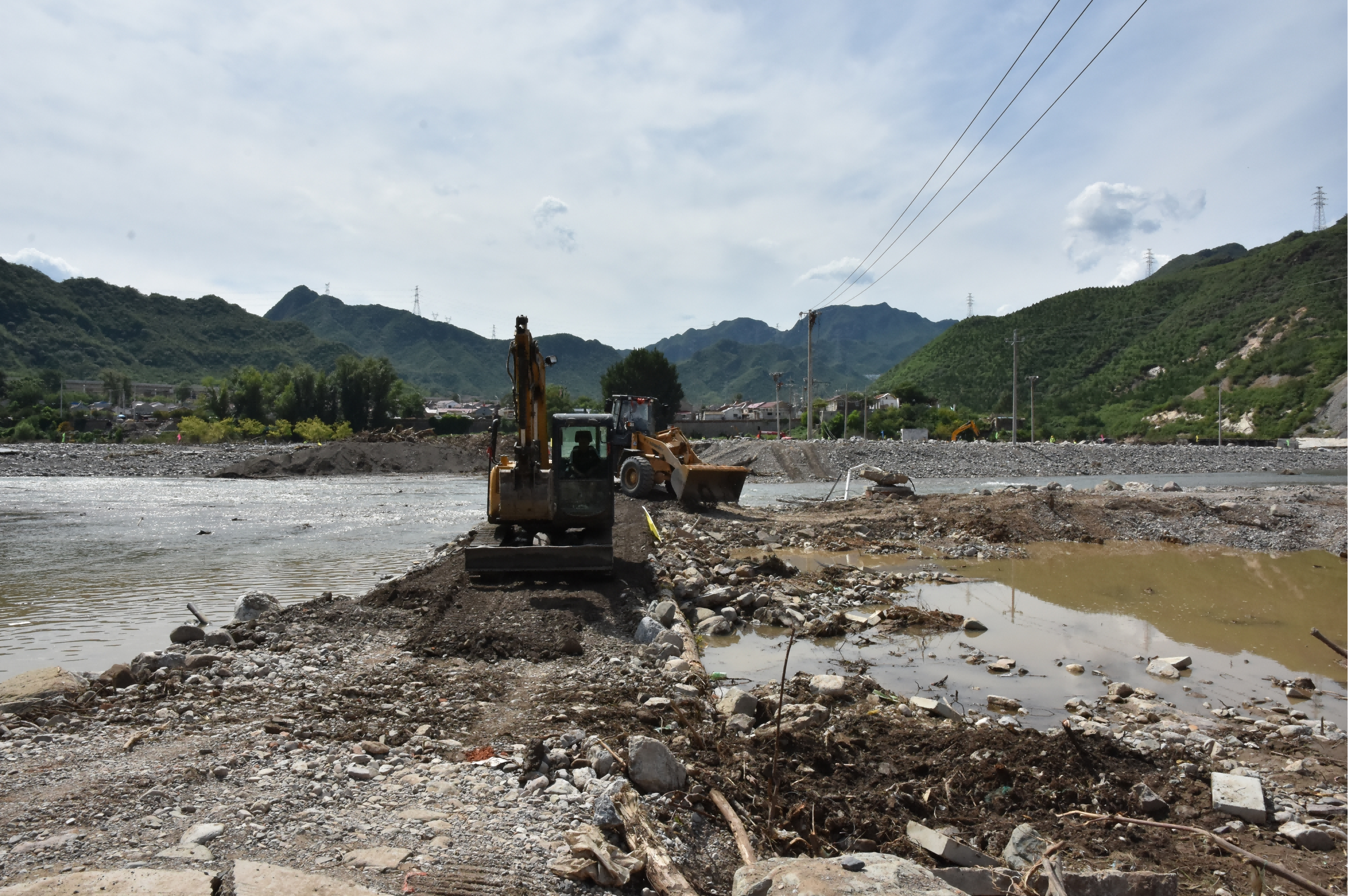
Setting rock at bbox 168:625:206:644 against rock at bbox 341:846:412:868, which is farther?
rock at bbox 168:625:206:644

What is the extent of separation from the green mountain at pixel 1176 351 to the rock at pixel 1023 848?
81701 millimetres

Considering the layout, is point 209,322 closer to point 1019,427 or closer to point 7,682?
point 1019,427

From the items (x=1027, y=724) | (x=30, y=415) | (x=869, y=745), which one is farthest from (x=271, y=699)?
(x=30, y=415)

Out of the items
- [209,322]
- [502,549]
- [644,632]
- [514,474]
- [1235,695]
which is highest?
[209,322]

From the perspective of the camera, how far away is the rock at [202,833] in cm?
392

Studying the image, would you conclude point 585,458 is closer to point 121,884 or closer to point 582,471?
point 582,471

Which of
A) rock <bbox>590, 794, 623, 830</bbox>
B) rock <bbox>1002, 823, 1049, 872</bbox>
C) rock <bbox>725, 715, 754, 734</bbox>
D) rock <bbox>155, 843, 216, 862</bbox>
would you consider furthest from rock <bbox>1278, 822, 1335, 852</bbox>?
rock <bbox>155, 843, 216, 862</bbox>

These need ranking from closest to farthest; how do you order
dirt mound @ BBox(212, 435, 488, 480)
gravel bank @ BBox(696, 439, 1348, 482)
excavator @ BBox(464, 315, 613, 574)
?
excavator @ BBox(464, 315, 613, 574), gravel bank @ BBox(696, 439, 1348, 482), dirt mound @ BBox(212, 435, 488, 480)

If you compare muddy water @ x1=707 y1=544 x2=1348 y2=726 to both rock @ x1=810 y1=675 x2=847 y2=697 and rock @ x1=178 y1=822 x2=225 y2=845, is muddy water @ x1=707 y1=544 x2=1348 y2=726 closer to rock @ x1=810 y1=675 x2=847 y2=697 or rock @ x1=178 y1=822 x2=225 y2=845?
rock @ x1=810 y1=675 x2=847 y2=697

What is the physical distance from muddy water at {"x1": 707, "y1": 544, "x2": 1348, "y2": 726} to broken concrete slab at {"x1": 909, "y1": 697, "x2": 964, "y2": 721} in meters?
0.63

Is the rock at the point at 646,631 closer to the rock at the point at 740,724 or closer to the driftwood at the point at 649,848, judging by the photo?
the rock at the point at 740,724

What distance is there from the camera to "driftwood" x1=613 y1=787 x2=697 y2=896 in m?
3.68

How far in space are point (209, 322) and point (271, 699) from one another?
637ft

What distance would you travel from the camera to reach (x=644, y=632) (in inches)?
335
